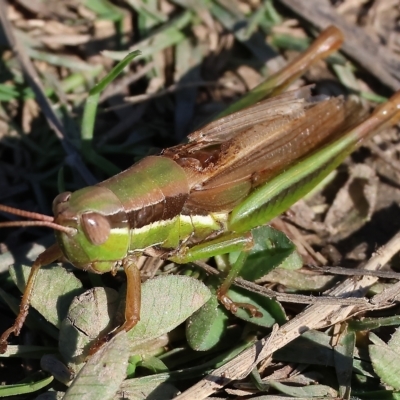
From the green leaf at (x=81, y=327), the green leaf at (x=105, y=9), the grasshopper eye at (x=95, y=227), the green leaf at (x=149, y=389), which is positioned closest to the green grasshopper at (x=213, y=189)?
the grasshopper eye at (x=95, y=227)

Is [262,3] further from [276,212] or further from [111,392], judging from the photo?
[111,392]

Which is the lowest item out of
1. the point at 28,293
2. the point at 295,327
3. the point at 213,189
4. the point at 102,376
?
the point at 295,327

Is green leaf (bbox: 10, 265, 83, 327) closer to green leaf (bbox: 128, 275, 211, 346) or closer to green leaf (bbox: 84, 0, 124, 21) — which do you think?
green leaf (bbox: 128, 275, 211, 346)

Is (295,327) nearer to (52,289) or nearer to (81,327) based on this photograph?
(81,327)

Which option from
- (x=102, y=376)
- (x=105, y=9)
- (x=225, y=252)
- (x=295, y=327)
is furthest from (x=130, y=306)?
(x=105, y=9)

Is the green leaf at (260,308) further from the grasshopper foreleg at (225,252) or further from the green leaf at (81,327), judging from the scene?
the green leaf at (81,327)

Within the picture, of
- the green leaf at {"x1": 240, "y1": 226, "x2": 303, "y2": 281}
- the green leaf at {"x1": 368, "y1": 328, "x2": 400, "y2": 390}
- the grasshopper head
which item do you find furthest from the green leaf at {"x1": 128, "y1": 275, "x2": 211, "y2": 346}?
the green leaf at {"x1": 368, "y1": 328, "x2": 400, "y2": 390}

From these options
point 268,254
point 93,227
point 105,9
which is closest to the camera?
point 93,227

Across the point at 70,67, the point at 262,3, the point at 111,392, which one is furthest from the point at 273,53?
the point at 111,392
